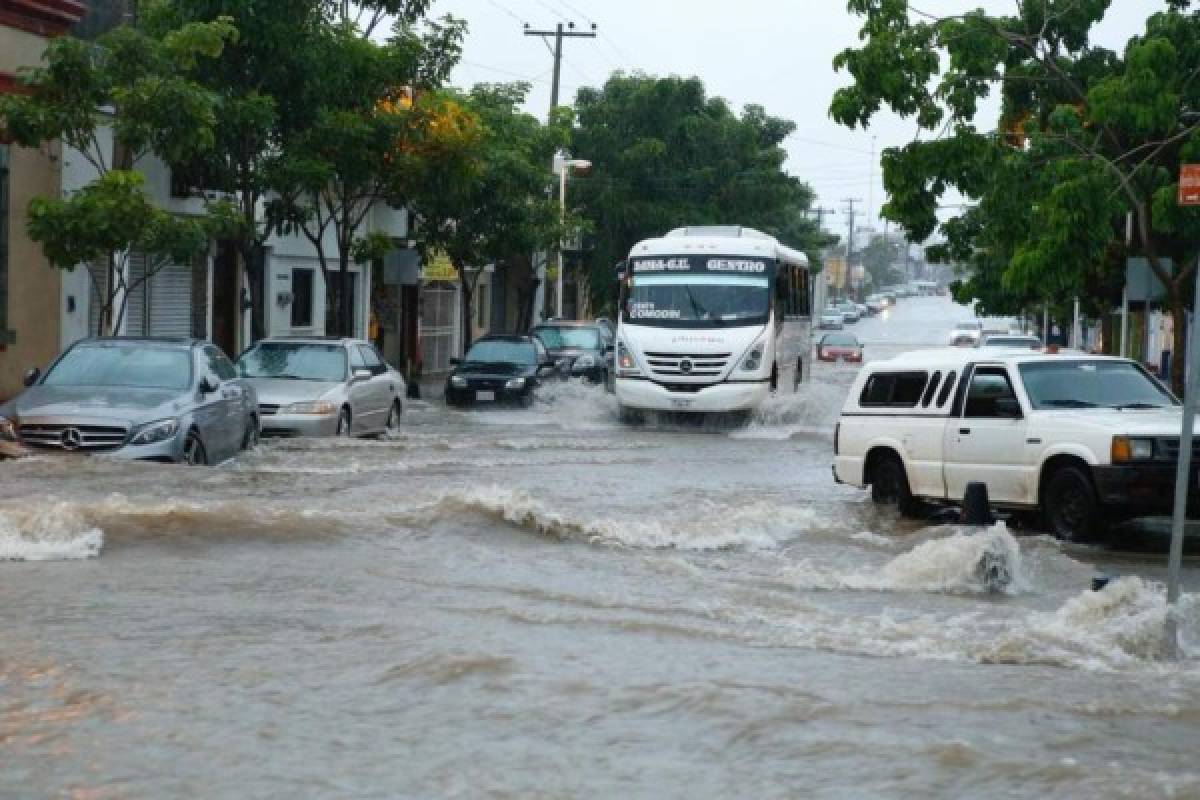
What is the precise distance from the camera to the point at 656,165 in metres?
61.1

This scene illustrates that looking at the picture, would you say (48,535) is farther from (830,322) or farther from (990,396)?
(830,322)

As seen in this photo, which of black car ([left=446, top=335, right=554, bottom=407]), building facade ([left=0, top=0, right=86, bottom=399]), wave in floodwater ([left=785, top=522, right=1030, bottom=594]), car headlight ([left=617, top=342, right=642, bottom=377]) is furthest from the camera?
black car ([left=446, top=335, right=554, bottom=407])

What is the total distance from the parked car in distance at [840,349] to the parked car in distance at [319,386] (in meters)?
48.0

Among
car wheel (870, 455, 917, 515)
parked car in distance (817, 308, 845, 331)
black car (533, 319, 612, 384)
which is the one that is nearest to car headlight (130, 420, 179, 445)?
car wheel (870, 455, 917, 515)

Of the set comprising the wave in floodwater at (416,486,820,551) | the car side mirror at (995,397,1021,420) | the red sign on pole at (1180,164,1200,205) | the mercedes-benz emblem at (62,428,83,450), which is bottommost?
the wave in floodwater at (416,486,820,551)

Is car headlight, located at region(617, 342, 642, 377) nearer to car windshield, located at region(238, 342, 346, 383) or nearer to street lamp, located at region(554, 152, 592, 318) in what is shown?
car windshield, located at region(238, 342, 346, 383)

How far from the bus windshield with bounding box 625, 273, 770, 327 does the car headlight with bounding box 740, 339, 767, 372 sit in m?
0.59

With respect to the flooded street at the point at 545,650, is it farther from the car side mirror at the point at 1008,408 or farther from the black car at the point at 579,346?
the black car at the point at 579,346

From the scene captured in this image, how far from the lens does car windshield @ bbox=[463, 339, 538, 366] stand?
115 ft

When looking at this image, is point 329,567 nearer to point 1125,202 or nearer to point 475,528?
point 475,528

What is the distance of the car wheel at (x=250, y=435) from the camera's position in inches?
787

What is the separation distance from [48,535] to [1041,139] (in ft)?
44.5

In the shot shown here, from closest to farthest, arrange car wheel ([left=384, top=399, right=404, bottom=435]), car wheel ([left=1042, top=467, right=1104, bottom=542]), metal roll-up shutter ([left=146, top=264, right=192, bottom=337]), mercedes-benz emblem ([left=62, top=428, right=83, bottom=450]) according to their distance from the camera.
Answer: car wheel ([left=1042, top=467, right=1104, bottom=542])
mercedes-benz emblem ([left=62, top=428, right=83, bottom=450])
car wheel ([left=384, top=399, right=404, bottom=435])
metal roll-up shutter ([left=146, top=264, right=192, bottom=337])

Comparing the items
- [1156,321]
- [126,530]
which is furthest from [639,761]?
[1156,321]
